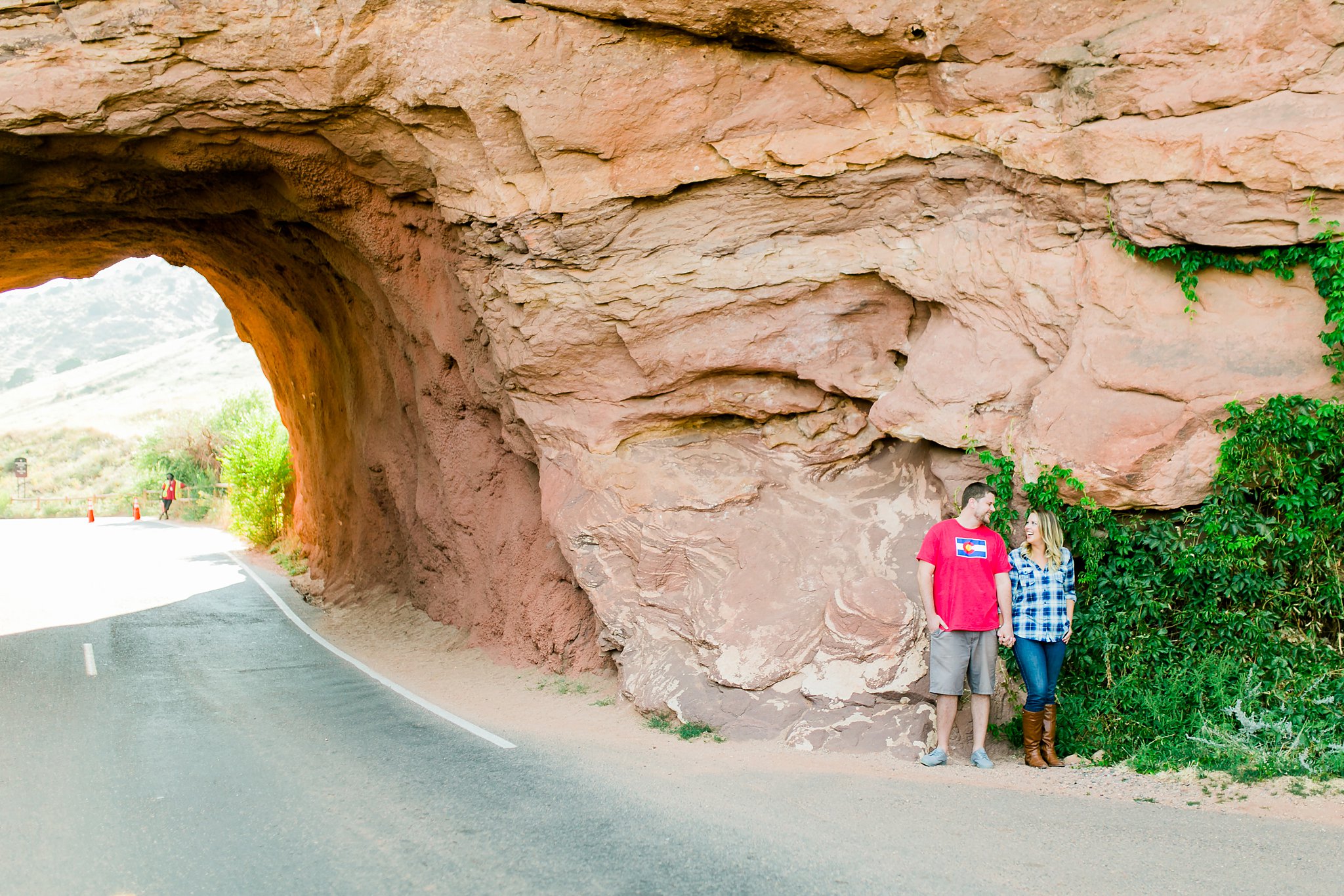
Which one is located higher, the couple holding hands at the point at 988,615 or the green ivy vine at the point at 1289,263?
the green ivy vine at the point at 1289,263

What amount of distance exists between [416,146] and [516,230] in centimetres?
146

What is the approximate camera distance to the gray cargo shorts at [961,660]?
767cm

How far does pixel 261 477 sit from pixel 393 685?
53.1 ft

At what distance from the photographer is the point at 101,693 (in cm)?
1063

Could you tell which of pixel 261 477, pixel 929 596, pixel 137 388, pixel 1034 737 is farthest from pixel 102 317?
pixel 1034 737

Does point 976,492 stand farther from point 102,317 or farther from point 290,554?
point 102,317

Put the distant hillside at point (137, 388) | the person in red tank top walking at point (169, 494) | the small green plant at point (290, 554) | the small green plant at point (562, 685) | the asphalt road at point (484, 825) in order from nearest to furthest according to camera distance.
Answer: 1. the asphalt road at point (484, 825)
2. the small green plant at point (562, 685)
3. the small green plant at point (290, 554)
4. the person in red tank top walking at point (169, 494)
5. the distant hillside at point (137, 388)

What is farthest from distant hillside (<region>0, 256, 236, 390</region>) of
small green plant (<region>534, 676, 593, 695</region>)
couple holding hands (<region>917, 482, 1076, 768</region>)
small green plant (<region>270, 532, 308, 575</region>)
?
couple holding hands (<region>917, 482, 1076, 768</region>)

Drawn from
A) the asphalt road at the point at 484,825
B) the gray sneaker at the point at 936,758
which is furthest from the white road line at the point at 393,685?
the gray sneaker at the point at 936,758

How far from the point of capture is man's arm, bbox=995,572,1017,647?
7551 millimetres

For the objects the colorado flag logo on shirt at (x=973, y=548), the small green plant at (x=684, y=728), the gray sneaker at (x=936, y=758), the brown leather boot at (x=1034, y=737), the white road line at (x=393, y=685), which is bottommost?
the white road line at (x=393, y=685)

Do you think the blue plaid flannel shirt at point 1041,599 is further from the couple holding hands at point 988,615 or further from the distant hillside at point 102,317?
the distant hillside at point 102,317

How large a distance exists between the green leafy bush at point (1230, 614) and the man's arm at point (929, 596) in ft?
4.36

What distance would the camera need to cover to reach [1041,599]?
7.63 metres
